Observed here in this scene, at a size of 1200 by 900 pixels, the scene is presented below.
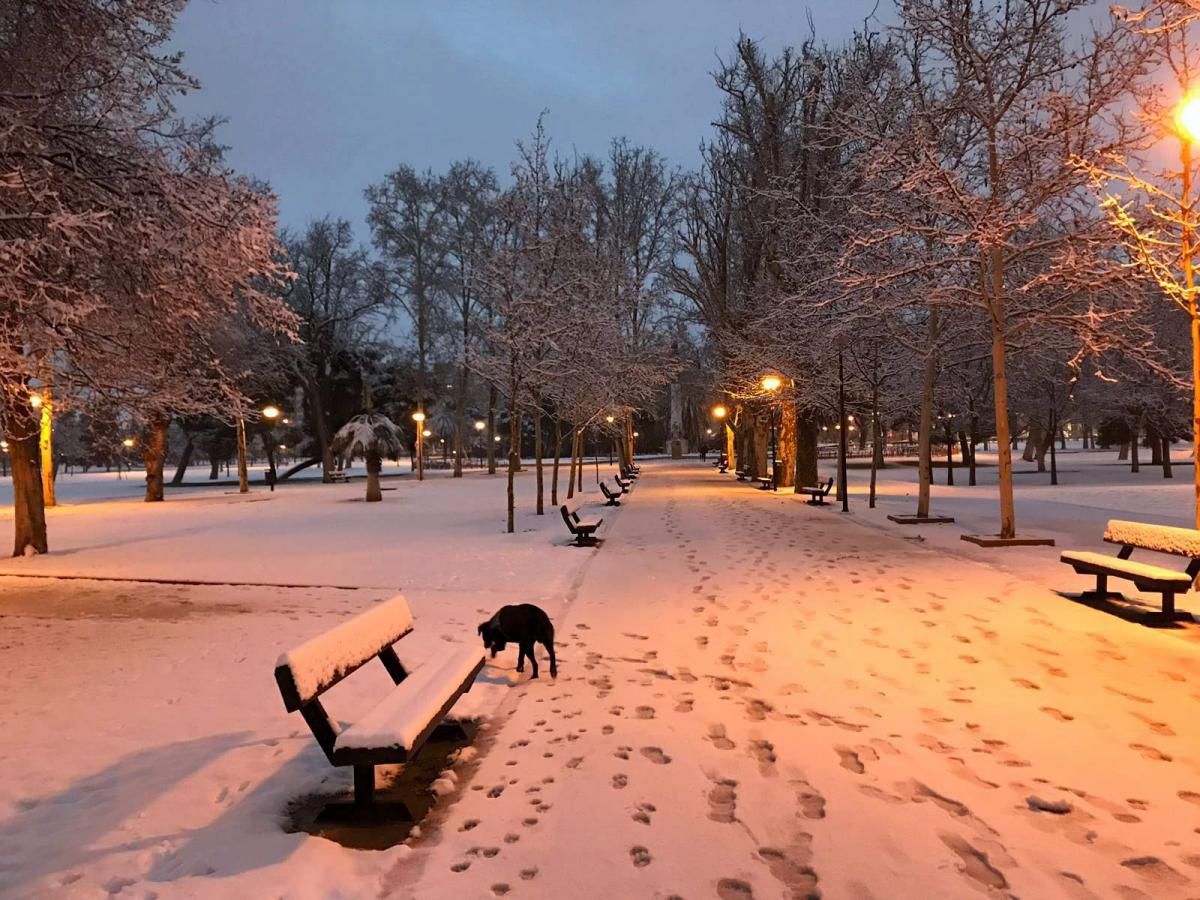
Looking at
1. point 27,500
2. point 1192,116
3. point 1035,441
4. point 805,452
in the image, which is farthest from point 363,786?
point 1035,441

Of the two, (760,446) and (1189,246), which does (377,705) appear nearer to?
(1189,246)

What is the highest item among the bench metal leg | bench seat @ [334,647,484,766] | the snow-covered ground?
bench seat @ [334,647,484,766]

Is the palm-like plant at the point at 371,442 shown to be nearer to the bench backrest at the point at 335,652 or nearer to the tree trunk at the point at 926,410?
the tree trunk at the point at 926,410

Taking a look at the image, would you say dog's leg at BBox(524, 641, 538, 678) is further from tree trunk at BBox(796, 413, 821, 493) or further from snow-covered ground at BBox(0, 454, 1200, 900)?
tree trunk at BBox(796, 413, 821, 493)

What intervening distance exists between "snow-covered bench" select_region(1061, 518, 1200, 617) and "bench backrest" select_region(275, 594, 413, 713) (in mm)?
6761

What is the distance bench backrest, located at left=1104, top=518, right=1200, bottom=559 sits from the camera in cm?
725

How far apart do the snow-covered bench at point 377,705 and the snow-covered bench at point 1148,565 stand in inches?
252

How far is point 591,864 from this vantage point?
3.13 meters

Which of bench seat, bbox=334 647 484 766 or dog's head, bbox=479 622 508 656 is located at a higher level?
bench seat, bbox=334 647 484 766

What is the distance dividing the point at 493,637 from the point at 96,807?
2918 mm

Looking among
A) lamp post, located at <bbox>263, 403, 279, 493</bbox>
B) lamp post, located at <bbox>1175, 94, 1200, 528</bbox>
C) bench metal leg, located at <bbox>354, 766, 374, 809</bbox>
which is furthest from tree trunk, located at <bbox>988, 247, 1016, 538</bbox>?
lamp post, located at <bbox>263, 403, 279, 493</bbox>

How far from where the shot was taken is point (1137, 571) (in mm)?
7266

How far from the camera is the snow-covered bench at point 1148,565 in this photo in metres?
7.01

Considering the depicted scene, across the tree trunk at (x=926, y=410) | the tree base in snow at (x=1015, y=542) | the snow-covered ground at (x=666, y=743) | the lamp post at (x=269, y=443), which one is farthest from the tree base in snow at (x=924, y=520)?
the lamp post at (x=269, y=443)
